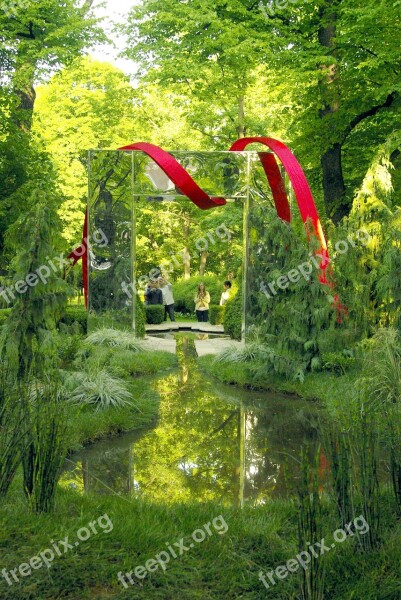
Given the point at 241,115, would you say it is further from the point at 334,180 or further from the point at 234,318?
the point at 234,318

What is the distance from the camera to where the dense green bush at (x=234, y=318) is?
1697 cm

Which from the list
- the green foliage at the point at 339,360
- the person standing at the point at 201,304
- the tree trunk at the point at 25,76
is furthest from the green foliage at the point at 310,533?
the person standing at the point at 201,304

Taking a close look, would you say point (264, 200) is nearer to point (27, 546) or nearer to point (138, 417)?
point (138, 417)

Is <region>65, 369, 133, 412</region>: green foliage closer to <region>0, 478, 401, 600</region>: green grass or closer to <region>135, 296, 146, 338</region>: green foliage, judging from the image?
<region>0, 478, 401, 600</region>: green grass

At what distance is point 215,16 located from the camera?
17.1 m

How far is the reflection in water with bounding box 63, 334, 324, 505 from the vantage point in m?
6.43

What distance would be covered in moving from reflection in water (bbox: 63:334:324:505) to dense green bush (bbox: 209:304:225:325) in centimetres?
1064

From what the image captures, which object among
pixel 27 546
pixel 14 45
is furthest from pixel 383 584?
pixel 14 45

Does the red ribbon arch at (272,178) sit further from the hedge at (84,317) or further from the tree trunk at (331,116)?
the tree trunk at (331,116)

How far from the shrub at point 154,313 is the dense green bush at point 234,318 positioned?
3649mm

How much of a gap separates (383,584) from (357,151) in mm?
15178

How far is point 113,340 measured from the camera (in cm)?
1403

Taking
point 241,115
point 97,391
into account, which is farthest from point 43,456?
point 241,115

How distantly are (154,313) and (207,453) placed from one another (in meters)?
14.1
